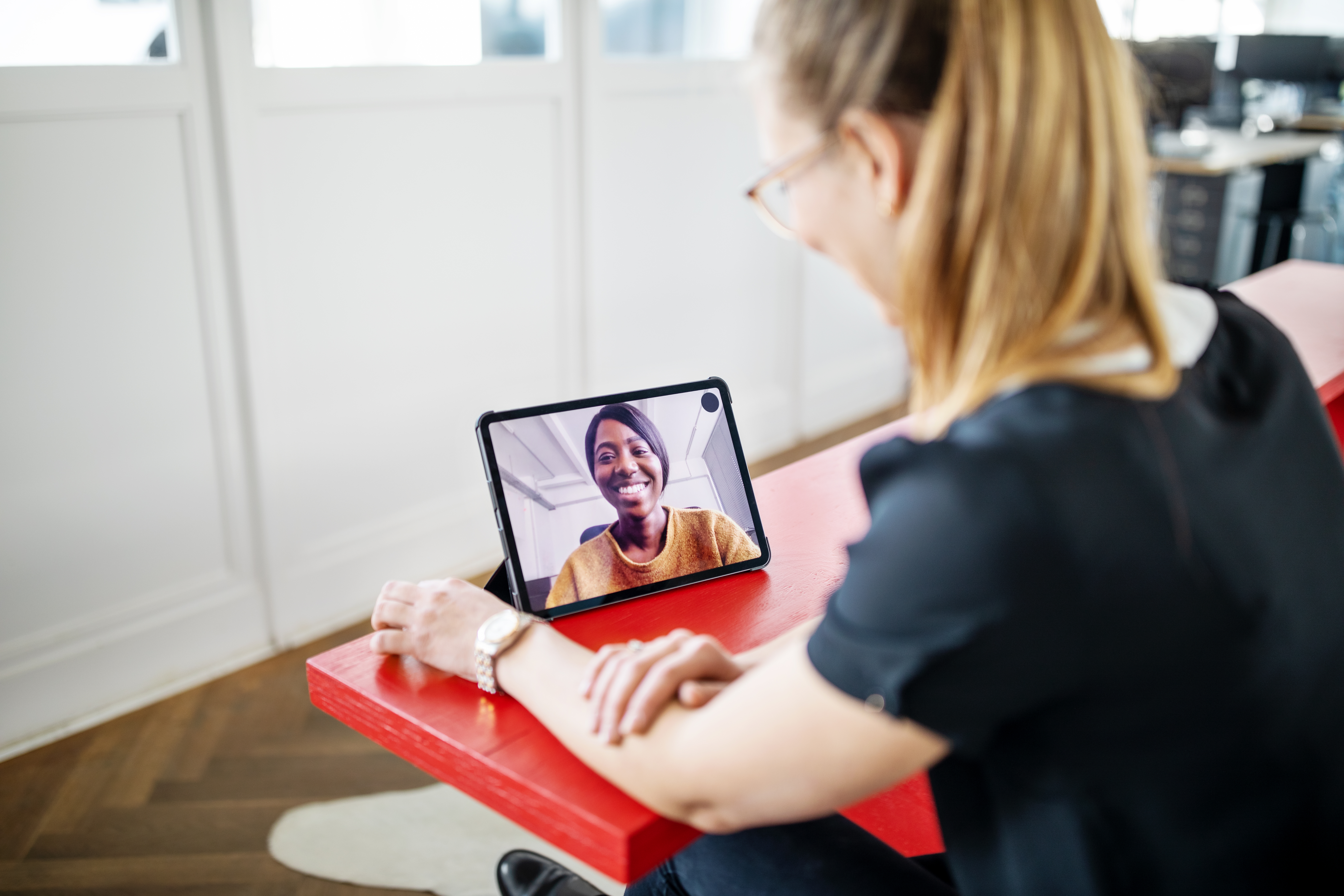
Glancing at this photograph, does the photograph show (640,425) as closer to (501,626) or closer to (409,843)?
(501,626)

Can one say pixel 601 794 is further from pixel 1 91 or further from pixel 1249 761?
pixel 1 91

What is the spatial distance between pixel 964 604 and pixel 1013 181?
25 cm

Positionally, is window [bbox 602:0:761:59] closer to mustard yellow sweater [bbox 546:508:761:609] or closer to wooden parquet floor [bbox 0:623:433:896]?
wooden parquet floor [bbox 0:623:433:896]

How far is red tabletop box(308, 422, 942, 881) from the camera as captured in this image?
0.80 m

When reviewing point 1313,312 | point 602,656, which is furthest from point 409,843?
point 1313,312

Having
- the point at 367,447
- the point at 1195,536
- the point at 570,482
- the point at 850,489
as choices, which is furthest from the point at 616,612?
the point at 367,447

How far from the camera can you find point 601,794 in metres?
0.82

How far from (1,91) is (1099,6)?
1.74 metres

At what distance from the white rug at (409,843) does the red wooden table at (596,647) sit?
2.16ft

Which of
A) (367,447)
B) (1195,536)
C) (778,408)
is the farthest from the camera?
(778,408)

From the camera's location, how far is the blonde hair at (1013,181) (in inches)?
27.1

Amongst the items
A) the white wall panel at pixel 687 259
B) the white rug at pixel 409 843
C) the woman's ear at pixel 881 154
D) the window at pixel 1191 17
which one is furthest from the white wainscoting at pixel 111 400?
the window at pixel 1191 17

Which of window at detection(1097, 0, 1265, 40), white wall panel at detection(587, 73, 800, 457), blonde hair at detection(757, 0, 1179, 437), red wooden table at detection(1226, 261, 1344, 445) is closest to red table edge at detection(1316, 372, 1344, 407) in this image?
red wooden table at detection(1226, 261, 1344, 445)

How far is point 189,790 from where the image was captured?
78.2 inches
